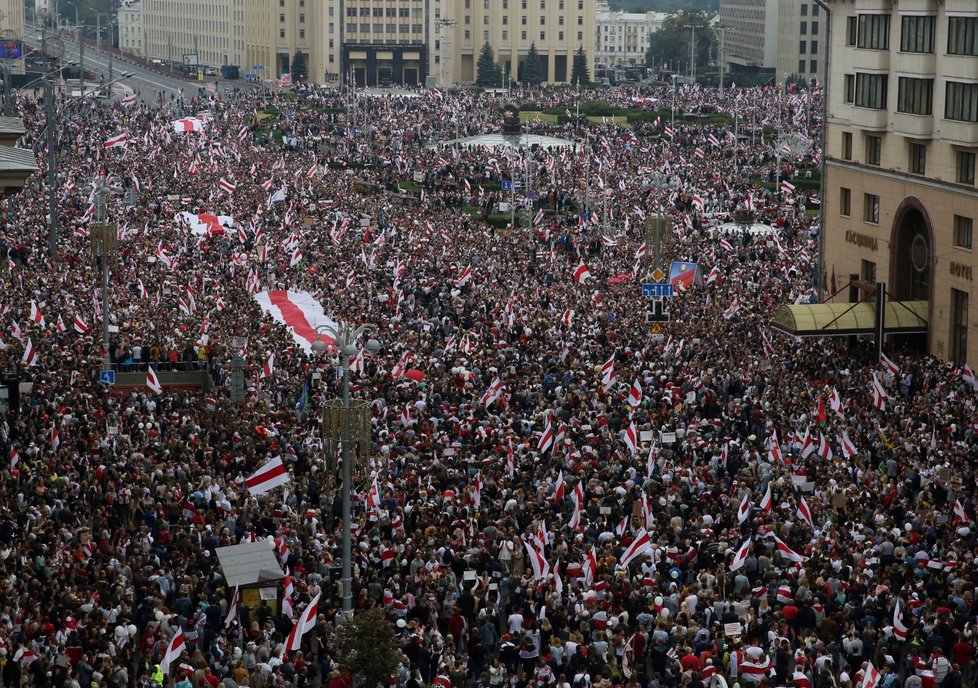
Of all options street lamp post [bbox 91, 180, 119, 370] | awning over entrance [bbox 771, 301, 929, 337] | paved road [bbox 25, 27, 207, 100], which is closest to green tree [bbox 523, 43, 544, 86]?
paved road [bbox 25, 27, 207, 100]

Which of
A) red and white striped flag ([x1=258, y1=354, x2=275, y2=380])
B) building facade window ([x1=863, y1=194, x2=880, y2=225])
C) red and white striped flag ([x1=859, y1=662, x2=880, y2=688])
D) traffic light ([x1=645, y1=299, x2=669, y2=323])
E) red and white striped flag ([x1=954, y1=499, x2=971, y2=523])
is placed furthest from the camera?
building facade window ([x1=863, y1=194, x2=880, y2=225])

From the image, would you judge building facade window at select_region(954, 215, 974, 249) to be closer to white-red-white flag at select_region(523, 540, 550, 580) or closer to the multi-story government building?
the multi-story government building

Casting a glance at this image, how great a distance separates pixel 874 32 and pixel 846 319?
964 centimetres

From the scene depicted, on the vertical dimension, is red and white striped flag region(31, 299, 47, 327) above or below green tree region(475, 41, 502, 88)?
below

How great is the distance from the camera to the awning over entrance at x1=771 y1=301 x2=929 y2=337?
46.9 metres

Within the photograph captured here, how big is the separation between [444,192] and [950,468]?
57.0m

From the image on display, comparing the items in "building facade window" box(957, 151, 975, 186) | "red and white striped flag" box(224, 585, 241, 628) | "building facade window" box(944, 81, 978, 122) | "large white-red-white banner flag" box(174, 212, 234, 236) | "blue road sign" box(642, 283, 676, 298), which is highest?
"building facade window" box(944, 81, 978, 122)

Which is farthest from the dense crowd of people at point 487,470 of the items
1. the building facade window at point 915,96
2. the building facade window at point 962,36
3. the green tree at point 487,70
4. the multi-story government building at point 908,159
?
the green tree at point 487,70

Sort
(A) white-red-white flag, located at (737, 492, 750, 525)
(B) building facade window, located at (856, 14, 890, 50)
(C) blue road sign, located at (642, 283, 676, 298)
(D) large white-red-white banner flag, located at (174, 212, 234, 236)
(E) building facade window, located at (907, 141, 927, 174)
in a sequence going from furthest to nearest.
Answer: (D) large white-red-white banner flag, located at (174, 212, 234, 236) < (B) building facade window, located at (856, 14, 890, 50) < (E) building facade window, located at (907, 141, 927, 174) < (C) blue road sign, located at (642, 283, 676, 298) < (A) white-red-white flag, located at (737, 492, 750, 525)

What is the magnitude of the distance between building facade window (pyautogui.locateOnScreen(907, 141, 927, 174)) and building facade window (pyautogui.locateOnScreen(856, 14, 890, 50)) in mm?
3243

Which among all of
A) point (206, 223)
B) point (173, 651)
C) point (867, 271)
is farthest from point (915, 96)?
point (173, 651)

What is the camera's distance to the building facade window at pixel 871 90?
51.4m

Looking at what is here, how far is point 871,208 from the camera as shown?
52.6m

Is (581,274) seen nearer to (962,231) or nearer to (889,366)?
(962,231)
